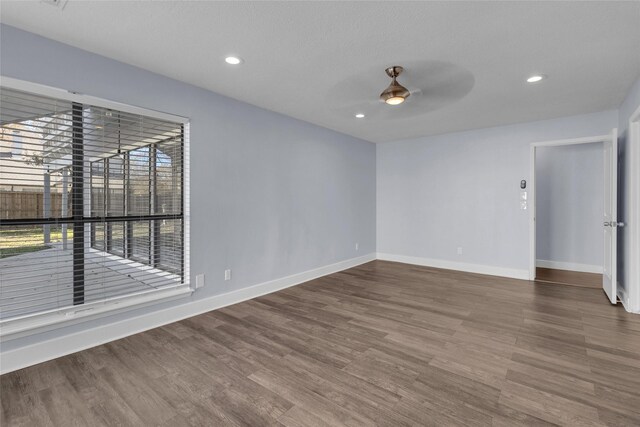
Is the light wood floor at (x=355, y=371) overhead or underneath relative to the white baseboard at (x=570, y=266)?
underneath

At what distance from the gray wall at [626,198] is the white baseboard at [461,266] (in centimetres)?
118

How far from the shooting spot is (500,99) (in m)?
3.59

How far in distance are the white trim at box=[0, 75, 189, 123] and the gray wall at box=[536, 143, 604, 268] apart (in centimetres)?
615

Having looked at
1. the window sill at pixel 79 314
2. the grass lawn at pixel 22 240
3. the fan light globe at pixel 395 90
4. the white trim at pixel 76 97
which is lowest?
the window sill at pixel 79 314

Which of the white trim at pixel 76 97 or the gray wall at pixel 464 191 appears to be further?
the gray wall at pixel 464 191

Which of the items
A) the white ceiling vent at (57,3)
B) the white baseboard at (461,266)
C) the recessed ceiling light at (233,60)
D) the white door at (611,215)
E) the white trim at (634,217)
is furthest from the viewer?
the white baseboard at (461,266)

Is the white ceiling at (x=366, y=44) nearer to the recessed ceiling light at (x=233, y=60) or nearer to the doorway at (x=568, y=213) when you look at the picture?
the recessed ceiling light at (x=233, y=60)

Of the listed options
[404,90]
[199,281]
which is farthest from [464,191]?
[199,281]

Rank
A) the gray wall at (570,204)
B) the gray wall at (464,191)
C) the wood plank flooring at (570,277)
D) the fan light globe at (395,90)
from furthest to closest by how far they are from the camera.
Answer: the gray wall at (570,204)
the gray wall at (464,191)
the wood plank flooring at (570,277)
the fan light globe at (395,90)

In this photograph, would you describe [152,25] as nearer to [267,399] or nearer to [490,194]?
[267,399]

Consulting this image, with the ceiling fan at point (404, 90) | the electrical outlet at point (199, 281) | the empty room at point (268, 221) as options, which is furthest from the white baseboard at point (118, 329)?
the ceiling fan at point (404, 90)

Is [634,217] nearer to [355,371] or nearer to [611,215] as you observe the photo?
[611,215]

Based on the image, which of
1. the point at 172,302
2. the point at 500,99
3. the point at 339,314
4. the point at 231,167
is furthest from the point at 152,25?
the point at 500,99

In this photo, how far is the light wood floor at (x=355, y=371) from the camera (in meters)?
1.74
